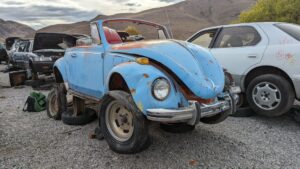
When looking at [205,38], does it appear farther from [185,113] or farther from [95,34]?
[185,113]

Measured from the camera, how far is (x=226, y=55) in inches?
210

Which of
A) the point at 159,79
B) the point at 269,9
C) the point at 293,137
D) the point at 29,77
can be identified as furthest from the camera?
the point at 269,9

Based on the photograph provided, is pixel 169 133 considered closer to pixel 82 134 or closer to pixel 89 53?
pixel 82 134

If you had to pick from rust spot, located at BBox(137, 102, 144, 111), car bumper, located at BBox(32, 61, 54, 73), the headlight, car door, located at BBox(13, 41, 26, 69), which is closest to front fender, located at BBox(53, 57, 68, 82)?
rust spot, located at BBox(137, 102, 144, 111)

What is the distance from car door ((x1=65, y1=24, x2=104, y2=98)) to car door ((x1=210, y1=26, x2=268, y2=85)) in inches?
104

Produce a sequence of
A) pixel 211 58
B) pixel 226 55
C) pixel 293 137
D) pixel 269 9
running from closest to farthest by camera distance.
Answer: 1. pixel 211 58
2. pixel 293 137
3. pixel 226 55
4. pixel 269 9

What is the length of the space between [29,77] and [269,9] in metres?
15.8

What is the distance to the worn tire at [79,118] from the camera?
4797 millimetres

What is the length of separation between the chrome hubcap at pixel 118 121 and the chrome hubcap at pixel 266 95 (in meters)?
2.62

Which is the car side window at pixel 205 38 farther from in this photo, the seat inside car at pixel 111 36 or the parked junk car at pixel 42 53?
the parked junk car at pixel 42 53

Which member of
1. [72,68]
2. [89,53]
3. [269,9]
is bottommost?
[72,68]

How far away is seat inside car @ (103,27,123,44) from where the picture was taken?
4.24 metres

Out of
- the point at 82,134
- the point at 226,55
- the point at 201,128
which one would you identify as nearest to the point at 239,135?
the point at 201,128

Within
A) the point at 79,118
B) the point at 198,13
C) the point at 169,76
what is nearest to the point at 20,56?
the point at 79,118
